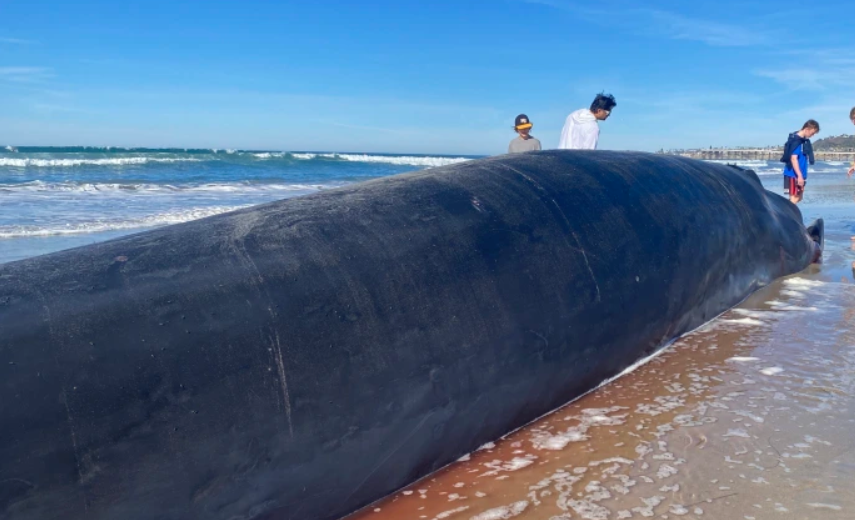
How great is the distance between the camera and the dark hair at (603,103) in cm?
658

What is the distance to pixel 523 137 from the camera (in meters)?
7.62

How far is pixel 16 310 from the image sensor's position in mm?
1938

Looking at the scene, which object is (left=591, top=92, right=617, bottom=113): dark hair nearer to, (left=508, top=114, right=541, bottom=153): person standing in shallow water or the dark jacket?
(left=508, top=114, right=541, bottom=153): person standing in shallow water

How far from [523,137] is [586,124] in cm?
126

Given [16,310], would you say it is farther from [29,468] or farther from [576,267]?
[576,267]

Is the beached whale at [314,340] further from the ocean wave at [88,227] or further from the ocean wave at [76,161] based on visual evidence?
the ocean wave at [76,161]

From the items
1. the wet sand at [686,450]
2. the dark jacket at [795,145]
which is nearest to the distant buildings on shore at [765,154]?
the dark jacket at [795,145]

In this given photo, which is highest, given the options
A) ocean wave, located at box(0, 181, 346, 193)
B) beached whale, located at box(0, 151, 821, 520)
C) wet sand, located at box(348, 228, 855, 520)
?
beached whale, located at box(0, 151, 821, 520)

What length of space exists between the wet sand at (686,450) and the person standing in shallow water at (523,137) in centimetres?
377

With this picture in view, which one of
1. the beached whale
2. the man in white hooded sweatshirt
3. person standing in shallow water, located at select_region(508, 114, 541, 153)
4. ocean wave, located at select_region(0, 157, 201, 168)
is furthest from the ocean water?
person standing in shallow water, located at select_region(508, 114, 541, 153)

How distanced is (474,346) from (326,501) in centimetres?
79

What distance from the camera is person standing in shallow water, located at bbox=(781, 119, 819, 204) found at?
9.71 m

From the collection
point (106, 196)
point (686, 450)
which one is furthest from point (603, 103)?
point (106, 196)

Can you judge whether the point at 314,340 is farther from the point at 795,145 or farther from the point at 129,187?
the point at 129,187
